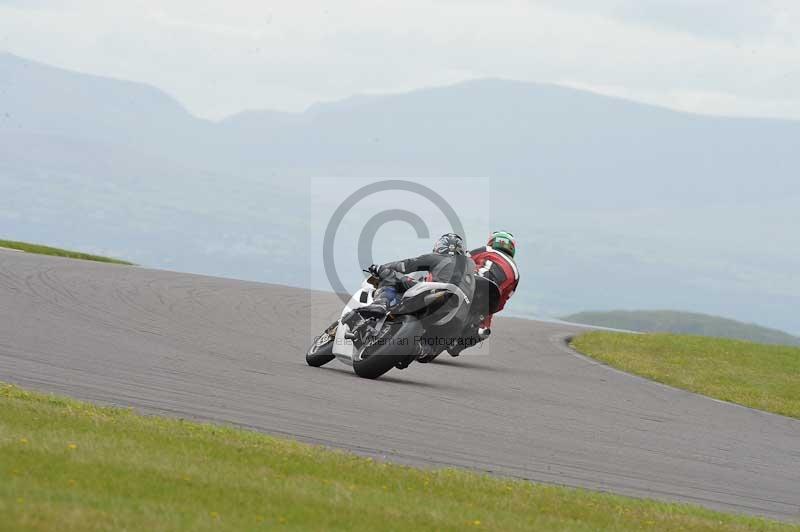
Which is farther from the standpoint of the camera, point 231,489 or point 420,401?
point 420,401

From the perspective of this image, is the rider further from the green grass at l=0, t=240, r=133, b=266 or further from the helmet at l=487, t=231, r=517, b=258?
the green grass at l=0, t=240, r=133, b=266

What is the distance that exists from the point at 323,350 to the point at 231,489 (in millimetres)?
7725

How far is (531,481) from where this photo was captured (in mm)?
9305

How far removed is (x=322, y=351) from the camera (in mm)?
15164

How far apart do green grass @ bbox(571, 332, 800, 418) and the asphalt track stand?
3.36 feet

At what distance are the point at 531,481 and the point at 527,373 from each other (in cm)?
910

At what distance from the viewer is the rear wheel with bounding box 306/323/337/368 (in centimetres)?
1505

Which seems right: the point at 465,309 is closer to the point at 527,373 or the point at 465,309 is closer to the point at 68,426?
the point at 527,373

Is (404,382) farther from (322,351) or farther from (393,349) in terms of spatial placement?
(322,351)

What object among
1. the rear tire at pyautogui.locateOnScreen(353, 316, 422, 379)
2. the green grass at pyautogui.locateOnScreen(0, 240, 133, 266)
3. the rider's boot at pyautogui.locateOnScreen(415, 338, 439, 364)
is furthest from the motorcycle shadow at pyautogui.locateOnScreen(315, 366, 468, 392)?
the green grass at pyautogui.locateOnScreen(0, 240, 133, 266)

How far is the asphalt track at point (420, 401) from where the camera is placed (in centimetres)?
1028

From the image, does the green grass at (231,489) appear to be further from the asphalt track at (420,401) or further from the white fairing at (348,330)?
the white fairing at (348,330)

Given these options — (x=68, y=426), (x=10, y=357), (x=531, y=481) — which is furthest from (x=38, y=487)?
(x=10, y=357)

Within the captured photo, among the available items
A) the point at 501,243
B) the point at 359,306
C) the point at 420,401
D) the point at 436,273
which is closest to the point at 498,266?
the point at 501,243
